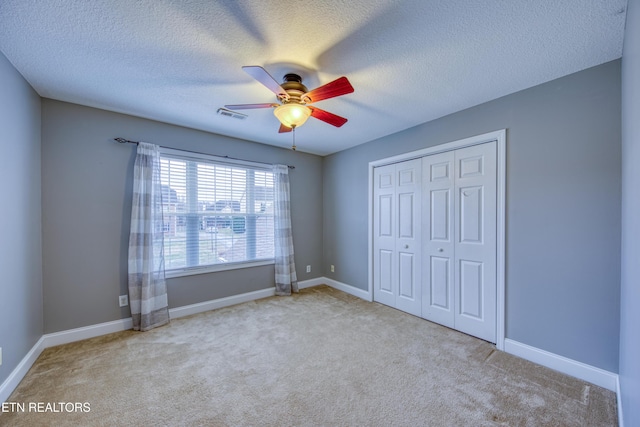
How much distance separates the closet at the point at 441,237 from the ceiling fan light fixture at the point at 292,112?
1819 millimetres

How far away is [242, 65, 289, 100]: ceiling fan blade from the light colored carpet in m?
2.19

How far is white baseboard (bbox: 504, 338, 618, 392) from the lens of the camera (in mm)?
1890

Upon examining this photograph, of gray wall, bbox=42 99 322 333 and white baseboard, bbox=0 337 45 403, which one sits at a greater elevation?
gray wall, bbox=42 99 322 333

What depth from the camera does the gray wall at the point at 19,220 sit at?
5.97 ft

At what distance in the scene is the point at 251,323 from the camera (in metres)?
3.04

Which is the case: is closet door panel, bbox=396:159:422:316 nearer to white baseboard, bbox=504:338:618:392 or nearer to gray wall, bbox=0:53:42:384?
white baseboard, bbox=504:338:618:392

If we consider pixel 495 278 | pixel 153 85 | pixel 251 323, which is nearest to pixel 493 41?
pixel 495 278

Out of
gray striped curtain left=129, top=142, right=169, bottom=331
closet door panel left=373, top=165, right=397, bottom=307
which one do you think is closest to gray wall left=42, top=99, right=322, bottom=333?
gray striped curtain left=129, top=142, right=169, bottom=331

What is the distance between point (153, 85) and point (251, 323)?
266 centimetres

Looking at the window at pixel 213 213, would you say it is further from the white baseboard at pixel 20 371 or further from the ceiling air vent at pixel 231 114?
the white baseboard at pixel 20 371

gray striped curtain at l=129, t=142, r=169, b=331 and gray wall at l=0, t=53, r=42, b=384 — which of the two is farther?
gray striped curtain at l=129, t=142, r=169, b=331

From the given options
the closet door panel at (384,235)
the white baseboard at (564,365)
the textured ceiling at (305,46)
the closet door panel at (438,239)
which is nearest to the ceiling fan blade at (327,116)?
the textured ceiling at (305,46)

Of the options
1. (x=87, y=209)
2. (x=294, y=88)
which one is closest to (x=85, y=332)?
(x=87, y=209)

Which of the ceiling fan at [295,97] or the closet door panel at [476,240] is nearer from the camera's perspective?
the ceiling fan at [295,97]
